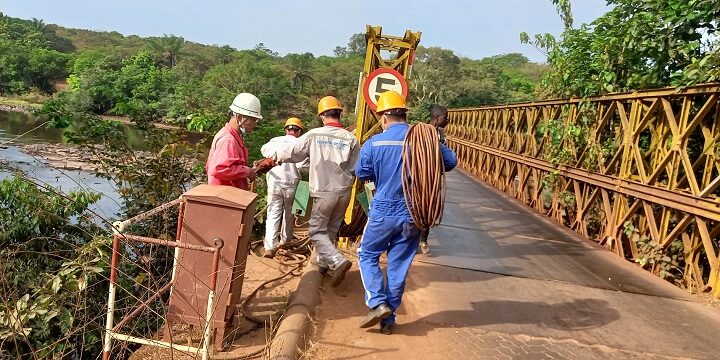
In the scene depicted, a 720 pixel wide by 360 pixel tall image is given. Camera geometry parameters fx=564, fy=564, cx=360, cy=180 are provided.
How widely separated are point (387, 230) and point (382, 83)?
2451mm

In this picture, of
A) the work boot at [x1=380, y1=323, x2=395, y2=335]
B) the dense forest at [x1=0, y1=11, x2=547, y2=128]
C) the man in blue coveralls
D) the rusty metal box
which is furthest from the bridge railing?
the dense forest at [x1=0, y1=11, x2=547, y2=128]

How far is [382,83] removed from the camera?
251 inches

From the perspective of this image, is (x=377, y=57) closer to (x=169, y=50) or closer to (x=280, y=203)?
(x=280, y=203)

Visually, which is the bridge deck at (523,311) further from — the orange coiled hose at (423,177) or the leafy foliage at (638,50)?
the leafy foliage at (638,50)

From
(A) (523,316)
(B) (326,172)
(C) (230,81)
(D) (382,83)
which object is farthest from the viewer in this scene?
(C) (230,81)

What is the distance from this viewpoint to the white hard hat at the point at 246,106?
4625 mm

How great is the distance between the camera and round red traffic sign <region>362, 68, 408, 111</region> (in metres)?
6.32

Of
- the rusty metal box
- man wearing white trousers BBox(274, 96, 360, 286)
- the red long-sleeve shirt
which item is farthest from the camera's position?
man wearing white trousers BBox(274, 96, 360, 286)

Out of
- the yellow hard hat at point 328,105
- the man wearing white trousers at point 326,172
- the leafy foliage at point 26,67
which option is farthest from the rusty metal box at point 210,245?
the leafy foliage at point 26,67

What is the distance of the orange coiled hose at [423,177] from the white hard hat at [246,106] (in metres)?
1.28

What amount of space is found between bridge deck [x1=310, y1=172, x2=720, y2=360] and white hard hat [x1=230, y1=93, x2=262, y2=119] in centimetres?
181

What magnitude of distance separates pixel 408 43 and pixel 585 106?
386cm

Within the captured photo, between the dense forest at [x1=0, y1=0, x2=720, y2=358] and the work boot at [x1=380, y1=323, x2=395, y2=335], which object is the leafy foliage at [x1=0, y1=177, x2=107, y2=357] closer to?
the dense forest at [x1=0, y1=0, x2=720, y2=358]

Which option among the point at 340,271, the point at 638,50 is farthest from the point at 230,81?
the point at 340,271
